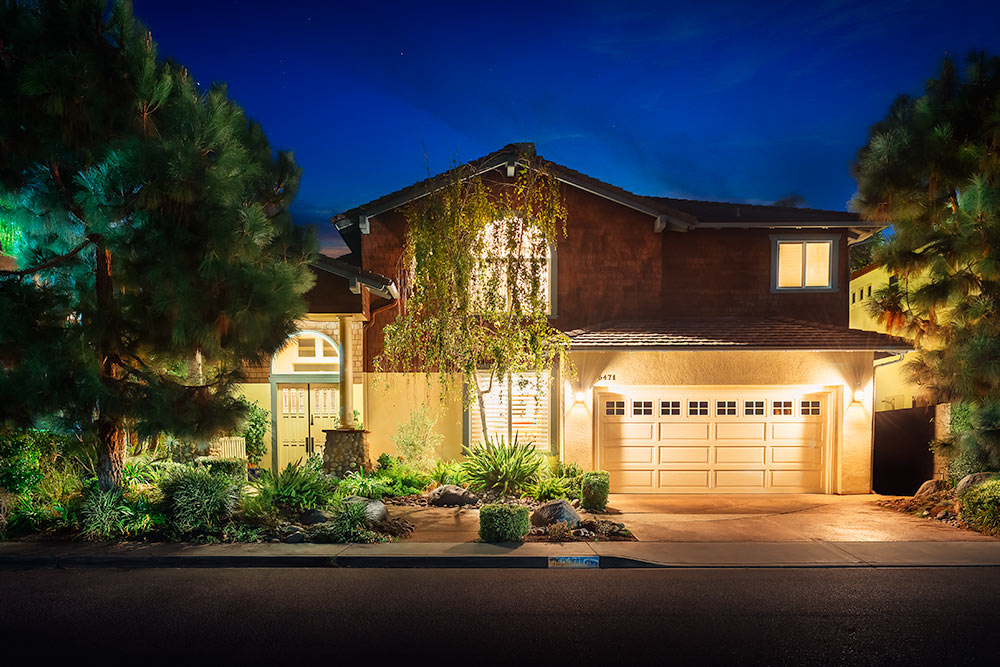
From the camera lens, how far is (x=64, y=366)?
28.6 feet

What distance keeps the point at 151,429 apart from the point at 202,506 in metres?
1.29

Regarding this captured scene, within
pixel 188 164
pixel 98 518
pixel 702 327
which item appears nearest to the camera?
pixel 188 164

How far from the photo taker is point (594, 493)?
11.5 meters

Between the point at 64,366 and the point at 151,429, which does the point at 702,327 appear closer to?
the point at 151,429

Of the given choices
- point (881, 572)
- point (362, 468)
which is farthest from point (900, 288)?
point (362, 468)

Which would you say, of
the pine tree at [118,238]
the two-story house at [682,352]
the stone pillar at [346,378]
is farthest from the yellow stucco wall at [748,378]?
the pine tree at [118,238]

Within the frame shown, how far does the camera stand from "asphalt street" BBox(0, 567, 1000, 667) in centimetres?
526

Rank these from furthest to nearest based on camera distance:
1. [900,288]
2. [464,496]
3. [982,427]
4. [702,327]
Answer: [702,327] → [900,288] → [464,496] → [982,427]

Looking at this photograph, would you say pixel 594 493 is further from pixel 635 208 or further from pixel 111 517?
pixel 111 517

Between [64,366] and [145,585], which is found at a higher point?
[64,366]

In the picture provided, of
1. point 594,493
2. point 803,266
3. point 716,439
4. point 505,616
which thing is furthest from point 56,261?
point 803,266

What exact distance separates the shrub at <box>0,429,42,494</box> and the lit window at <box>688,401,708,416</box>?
A: 38.4 feet

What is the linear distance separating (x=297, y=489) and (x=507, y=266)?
16.5 feet

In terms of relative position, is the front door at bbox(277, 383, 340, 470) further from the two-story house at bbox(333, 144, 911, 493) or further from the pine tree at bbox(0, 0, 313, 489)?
the pine tree at bbox(0, 0, 313, 489)
